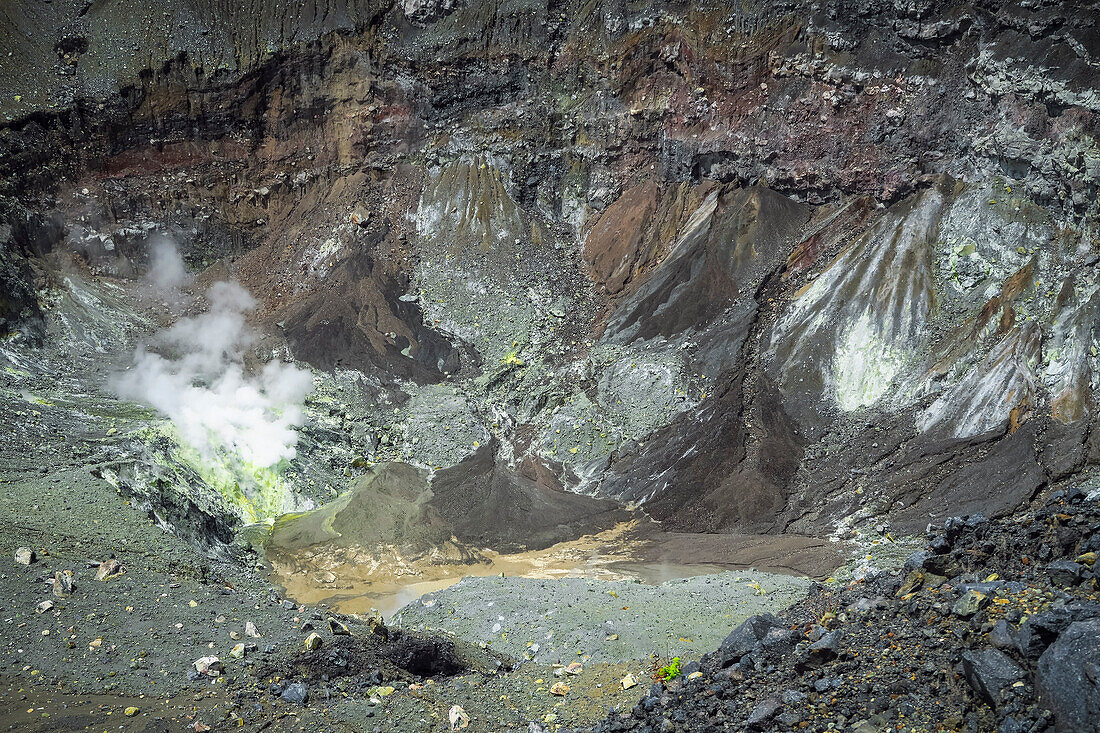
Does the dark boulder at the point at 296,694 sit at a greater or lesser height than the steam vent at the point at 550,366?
lesser

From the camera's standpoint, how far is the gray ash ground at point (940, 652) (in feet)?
19.8

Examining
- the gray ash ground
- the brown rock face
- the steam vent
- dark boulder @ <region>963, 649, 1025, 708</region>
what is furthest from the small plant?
the brown rock face

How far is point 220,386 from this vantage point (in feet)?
89.0

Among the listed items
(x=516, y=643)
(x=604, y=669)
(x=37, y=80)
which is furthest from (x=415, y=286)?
(x=604, y=669)

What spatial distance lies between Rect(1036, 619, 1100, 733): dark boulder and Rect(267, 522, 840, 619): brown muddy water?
13.5 metres

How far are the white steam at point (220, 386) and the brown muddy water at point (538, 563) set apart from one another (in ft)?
12.5

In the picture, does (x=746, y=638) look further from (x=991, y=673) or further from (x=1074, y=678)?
(x=1074, y=678)

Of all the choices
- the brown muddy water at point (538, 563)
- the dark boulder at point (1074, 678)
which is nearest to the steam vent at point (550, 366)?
the dark boulder at point (1074, 678)

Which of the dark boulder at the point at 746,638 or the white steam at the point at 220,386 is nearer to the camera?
the dark boulder at the point at 746,638

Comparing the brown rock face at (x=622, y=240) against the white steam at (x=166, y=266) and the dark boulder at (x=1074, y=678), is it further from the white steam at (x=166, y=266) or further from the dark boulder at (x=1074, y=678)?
the dark boulder at (x=1074, y=678)

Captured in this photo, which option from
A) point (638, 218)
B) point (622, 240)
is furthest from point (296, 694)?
point (638, 218)

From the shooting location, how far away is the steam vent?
10.3m

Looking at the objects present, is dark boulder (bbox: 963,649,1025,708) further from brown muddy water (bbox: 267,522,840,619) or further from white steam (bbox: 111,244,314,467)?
white steam (bbox: 111,244,314,467)

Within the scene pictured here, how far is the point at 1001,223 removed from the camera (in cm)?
2402
